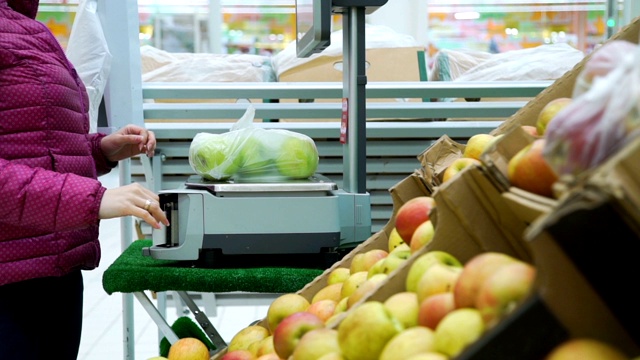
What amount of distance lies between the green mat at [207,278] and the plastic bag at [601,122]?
4.20ft

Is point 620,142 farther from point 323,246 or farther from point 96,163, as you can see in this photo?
point 96,163

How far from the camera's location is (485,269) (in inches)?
35.9

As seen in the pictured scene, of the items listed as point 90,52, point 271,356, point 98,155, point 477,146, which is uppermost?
point 90,52

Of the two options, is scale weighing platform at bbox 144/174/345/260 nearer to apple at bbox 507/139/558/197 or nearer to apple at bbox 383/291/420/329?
apple at bbox 383/291/420/329

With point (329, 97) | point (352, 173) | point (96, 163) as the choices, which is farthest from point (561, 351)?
point (329, 97)

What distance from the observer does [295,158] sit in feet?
7.41

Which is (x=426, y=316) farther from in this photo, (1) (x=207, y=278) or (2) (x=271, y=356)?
(1) (x=207, y=278)

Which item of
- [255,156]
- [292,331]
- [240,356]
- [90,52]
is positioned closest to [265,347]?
[240,356]

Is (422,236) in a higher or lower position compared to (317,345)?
higher

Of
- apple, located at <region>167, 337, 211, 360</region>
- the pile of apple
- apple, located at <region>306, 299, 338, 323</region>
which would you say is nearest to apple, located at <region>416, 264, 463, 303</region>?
the pile of apple

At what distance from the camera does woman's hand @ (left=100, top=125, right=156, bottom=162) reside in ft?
8.10

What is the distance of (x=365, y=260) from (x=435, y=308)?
64cm

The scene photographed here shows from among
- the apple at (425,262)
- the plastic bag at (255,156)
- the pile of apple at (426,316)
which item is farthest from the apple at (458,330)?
the plastic bag at (255,156)

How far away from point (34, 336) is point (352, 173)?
3.18ft
